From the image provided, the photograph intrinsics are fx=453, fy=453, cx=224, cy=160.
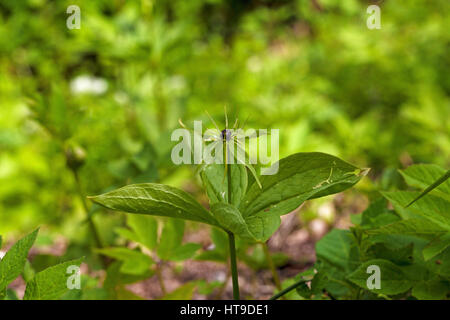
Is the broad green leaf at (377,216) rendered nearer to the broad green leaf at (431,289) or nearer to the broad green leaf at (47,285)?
the broad green leaf at (431,289)

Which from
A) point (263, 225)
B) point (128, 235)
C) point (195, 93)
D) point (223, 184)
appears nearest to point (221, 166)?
point (223, 184)

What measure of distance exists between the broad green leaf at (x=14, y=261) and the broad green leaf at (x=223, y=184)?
0.20 m

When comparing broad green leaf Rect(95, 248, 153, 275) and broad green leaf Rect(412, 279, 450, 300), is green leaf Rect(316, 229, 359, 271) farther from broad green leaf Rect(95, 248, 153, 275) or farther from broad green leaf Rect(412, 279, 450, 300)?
broad green leaf Rect(95, 248, 153, 275)

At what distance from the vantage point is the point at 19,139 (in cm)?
193

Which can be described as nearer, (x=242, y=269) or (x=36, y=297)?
(x=36, y=297)

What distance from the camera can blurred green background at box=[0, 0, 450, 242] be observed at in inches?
65.9

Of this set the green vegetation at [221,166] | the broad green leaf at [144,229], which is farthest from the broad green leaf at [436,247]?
the broad green leaf at [144,229]

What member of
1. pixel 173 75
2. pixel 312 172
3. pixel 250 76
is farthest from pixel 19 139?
pixel 312 172

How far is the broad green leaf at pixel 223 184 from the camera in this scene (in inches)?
21.6

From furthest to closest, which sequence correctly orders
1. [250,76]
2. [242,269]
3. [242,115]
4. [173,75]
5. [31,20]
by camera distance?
[31,20], [173,75], [250,76], [242,115], [242,269]

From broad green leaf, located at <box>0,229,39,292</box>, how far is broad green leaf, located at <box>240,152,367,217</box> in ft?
0.81

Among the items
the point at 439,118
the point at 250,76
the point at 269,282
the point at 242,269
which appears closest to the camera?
the point at 269,282
